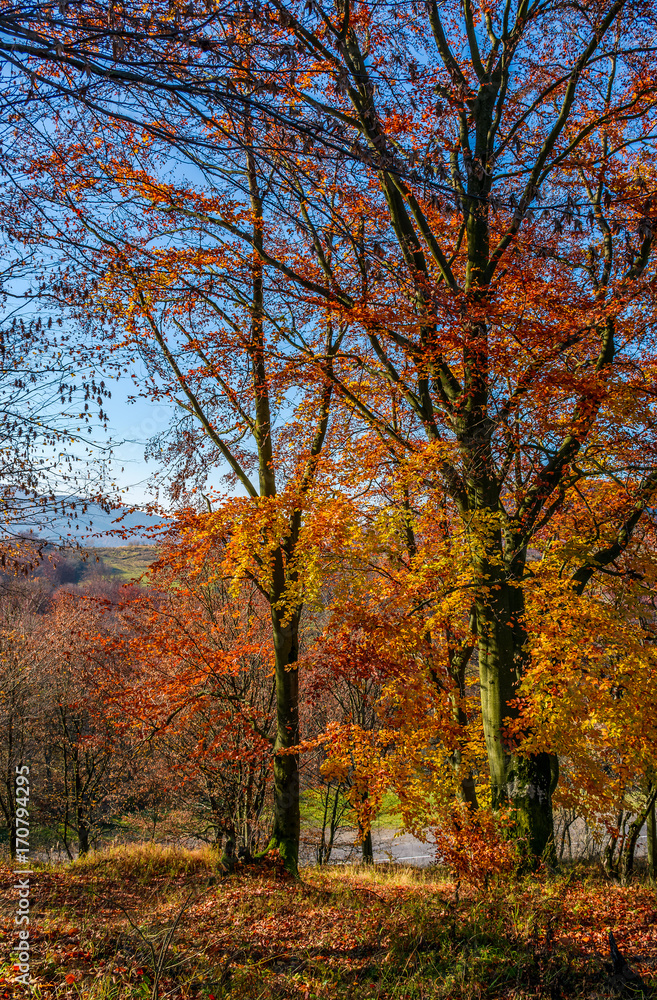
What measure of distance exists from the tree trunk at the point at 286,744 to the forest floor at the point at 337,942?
1690 millimetres

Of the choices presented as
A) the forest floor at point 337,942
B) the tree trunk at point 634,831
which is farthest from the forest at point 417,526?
the tree trunk at point 634,831

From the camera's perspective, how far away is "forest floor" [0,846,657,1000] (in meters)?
3.97

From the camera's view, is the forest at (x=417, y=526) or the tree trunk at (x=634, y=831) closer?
the forest at (x=417, y=526)

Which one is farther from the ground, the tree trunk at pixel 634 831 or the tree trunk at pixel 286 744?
the tree trunk at pixel 286 744

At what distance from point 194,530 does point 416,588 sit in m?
3.69

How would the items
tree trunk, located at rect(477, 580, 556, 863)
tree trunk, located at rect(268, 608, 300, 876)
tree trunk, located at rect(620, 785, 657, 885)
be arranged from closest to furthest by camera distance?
tree trunk, located at rect(477, 580, 556, 863) → tree trunk, located at rect(268, 608, 300, 876) → tree trunk, located at rect(620, 785, 657, 885)

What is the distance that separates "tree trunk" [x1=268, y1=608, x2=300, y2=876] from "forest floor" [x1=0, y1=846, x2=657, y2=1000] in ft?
5.55

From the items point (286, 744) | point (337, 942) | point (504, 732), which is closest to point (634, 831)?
point (504, 732)

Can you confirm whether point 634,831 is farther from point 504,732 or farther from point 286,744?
point 286,744

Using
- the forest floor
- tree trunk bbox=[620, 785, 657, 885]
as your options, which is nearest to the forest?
the forest floor

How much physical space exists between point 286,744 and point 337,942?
458 cm

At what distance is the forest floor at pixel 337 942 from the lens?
3.97 m

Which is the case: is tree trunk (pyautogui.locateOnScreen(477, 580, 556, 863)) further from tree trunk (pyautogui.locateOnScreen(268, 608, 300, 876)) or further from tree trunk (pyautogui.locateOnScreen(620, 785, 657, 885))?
tree trunk (pyautogui.locateOnScreen(620, 785, 657, 885))

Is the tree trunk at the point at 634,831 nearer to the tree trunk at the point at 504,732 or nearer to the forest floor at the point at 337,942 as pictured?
the tree trunk at the point at 504,732
